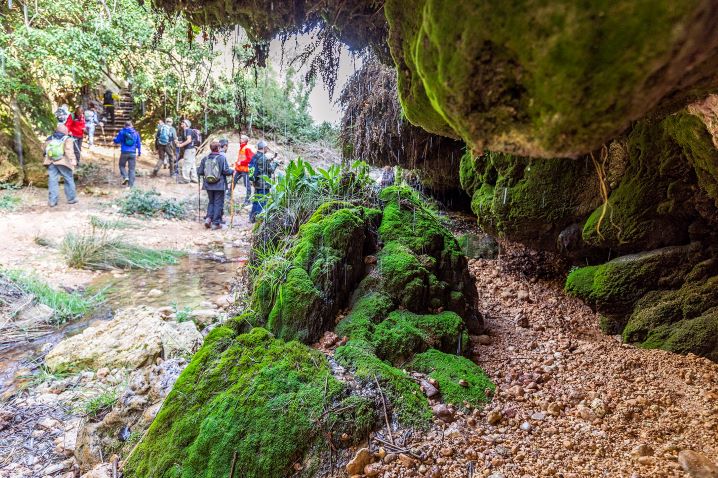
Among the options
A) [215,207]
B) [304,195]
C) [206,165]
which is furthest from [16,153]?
[304,195]

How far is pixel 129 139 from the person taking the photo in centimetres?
1277

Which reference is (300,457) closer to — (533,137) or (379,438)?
(379,438)

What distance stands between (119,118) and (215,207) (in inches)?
497

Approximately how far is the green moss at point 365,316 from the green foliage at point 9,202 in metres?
10.7

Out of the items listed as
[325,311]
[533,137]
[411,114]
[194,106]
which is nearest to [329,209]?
[325,311]

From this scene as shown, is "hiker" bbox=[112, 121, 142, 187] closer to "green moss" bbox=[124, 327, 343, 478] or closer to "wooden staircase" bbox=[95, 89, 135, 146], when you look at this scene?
"wooden staircase" bbox=[95, 89, 135, 146]

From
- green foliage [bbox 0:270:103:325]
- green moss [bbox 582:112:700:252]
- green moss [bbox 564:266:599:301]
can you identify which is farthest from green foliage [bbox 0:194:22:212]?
green moss [bbox 582:112:700:252]

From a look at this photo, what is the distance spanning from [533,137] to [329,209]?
308 cm

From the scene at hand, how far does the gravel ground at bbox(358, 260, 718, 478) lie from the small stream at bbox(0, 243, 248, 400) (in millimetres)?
3708

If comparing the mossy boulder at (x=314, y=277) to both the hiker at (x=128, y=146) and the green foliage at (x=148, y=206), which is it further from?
the hiker at (x=128, y=146)

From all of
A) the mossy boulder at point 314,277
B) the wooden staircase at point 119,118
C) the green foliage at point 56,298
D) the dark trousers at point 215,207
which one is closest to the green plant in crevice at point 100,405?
the mossy boulder at point 314,277

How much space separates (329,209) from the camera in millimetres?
4129

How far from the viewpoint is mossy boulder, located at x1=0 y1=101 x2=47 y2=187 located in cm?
1165

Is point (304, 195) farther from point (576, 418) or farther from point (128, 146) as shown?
point (128, 146)
